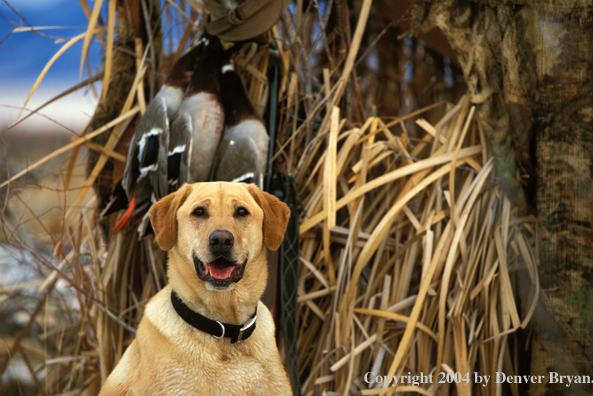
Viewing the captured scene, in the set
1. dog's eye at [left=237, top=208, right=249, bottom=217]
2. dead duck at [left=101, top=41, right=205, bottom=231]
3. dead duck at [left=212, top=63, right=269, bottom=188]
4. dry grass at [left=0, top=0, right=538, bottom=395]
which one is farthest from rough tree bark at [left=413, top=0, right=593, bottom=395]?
dog's eye at [left=237, top=208, right=249, bottom=217]

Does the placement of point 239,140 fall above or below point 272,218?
above

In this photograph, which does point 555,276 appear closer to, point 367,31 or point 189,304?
point 189,304

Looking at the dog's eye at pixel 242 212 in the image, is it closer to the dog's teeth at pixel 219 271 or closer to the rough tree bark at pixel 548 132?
the dog's teeth at pixel 219 271

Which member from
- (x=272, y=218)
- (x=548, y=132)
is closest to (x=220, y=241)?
(x=272, y=218)

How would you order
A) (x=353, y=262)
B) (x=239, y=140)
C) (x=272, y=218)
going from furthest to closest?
(x=353, y=262) → (x=239, y=140) → (x=272, y=218)

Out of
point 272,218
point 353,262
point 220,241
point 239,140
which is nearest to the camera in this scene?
point 220,241

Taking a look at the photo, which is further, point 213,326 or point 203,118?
point 203,118

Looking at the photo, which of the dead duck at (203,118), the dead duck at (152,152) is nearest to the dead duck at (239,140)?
the dead duck at (203,118)

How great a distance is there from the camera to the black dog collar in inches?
32.4

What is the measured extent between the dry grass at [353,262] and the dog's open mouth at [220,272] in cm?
49

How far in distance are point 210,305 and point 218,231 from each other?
17 centimetres

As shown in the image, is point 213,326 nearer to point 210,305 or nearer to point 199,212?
point 210,305

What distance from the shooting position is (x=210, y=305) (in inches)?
33.3

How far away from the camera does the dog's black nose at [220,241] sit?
0.75 meters
